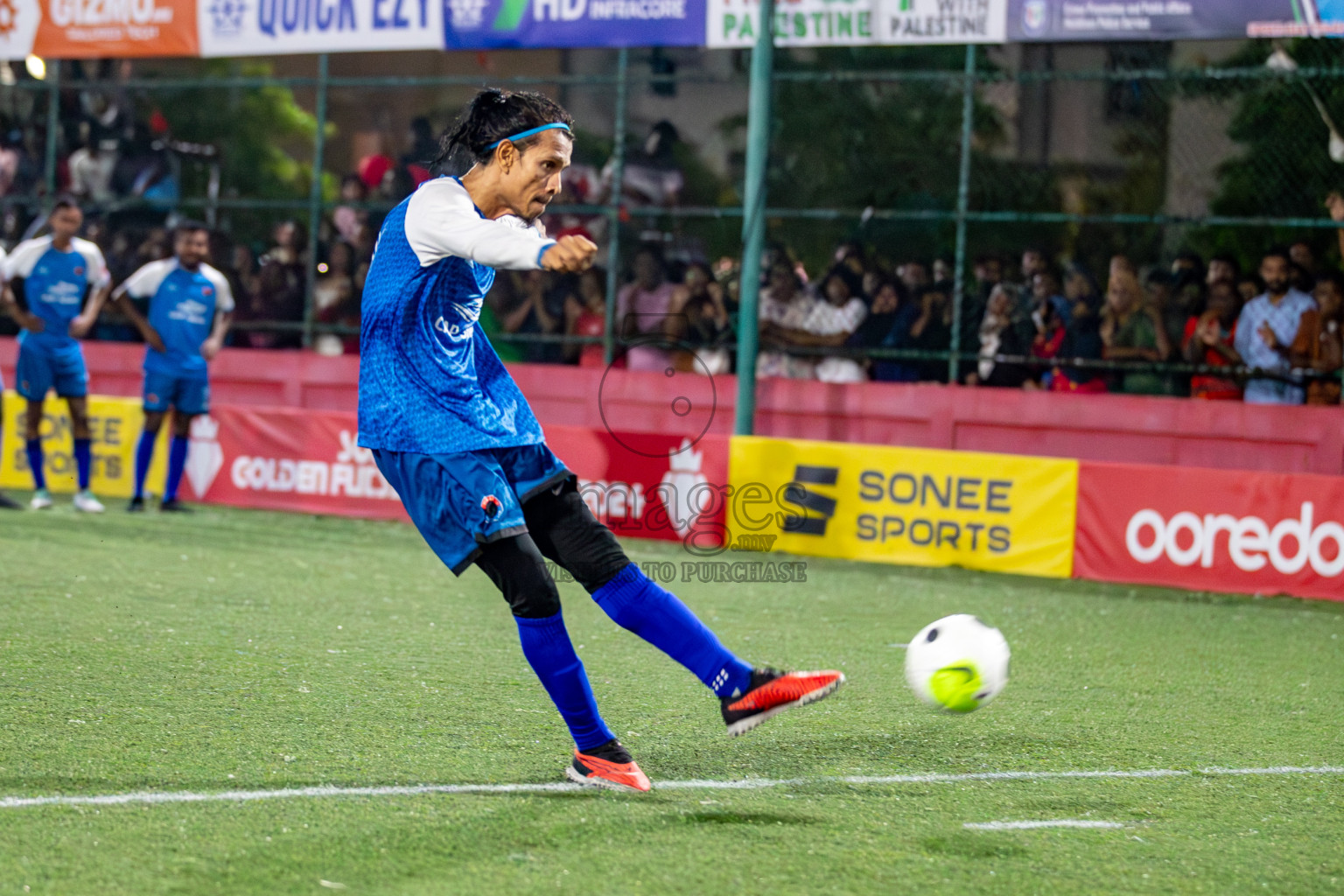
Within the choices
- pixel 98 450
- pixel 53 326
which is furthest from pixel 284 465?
pixel 53 326

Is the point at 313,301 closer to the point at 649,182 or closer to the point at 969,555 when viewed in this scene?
the point at 649,182

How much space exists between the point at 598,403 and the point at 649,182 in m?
2.34

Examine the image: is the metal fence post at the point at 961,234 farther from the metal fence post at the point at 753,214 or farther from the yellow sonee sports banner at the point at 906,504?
the yellow sonee sports banner at the point at 906,504

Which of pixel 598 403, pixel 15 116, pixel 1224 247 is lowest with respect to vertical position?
pixel 598 403

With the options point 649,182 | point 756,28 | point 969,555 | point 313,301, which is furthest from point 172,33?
point 969,555

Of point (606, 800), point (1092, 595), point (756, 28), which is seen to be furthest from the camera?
point (756, 28)

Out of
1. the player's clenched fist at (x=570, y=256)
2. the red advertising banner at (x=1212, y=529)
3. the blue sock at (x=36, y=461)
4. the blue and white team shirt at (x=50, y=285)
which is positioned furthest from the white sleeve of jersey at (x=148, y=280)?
the player's clenched fist at (x=570, y=256)

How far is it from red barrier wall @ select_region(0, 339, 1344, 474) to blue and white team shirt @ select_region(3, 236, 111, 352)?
2.96m

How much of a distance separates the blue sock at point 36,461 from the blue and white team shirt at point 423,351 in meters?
8.39

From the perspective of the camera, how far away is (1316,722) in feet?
19.2

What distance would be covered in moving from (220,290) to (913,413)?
5545mm

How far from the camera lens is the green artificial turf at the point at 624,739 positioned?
3678 millimetres

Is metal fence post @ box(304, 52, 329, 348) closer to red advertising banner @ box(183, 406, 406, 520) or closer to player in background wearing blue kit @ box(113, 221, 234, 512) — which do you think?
red advertising banner @ box(183, 406, 406, 520)

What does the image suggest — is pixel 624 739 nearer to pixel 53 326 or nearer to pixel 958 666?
pixel 958 666
